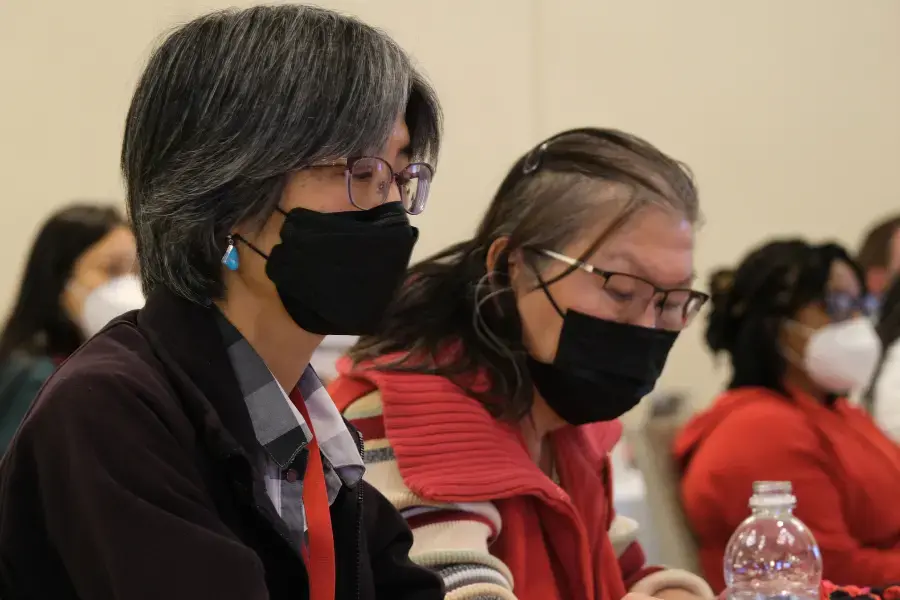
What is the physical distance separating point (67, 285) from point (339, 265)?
2153mm

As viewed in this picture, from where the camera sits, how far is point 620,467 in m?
3.07

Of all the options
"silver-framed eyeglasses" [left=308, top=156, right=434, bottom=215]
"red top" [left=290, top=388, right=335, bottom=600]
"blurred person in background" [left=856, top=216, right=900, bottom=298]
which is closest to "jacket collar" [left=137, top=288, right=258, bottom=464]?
"red top" [left=290, top=388, right=335, bottom=600]

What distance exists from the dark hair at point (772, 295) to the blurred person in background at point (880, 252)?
187cm

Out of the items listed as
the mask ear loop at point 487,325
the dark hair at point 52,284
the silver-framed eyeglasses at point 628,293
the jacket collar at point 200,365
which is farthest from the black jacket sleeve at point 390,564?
the dark hair at point 52,284

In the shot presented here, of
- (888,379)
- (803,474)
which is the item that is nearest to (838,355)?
(803,474)

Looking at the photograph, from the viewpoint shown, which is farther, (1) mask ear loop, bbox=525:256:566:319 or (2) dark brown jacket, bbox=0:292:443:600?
(1) mask ear loop, bbox=525:256:566:319

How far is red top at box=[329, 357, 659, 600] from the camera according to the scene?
1.52 m

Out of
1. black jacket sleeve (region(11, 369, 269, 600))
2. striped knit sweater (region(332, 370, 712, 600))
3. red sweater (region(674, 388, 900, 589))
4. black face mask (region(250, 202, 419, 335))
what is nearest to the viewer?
black jacket sleeve (region(11, 369, 269, 600))

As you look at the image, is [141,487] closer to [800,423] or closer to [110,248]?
[800,423]

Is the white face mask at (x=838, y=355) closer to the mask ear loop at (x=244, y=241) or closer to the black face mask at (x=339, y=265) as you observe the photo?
the black face mask at (x=339, y=265)

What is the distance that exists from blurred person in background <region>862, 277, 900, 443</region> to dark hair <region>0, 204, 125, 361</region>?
7.55ft

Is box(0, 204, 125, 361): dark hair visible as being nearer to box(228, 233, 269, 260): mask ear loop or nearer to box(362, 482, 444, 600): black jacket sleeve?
box(362, 482, 444, 600): black jacket sleeve

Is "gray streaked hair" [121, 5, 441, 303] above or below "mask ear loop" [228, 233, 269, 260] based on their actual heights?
above

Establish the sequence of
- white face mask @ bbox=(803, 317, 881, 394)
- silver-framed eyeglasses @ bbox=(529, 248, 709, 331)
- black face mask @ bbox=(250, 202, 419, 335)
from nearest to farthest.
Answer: black face mask @ bbox=(250, 202, 419, 335), silver-framed eyeglasses @ bbox=(529, 248, 709, 331), white face mask @ bbox=(803, 317, 881, 394)
